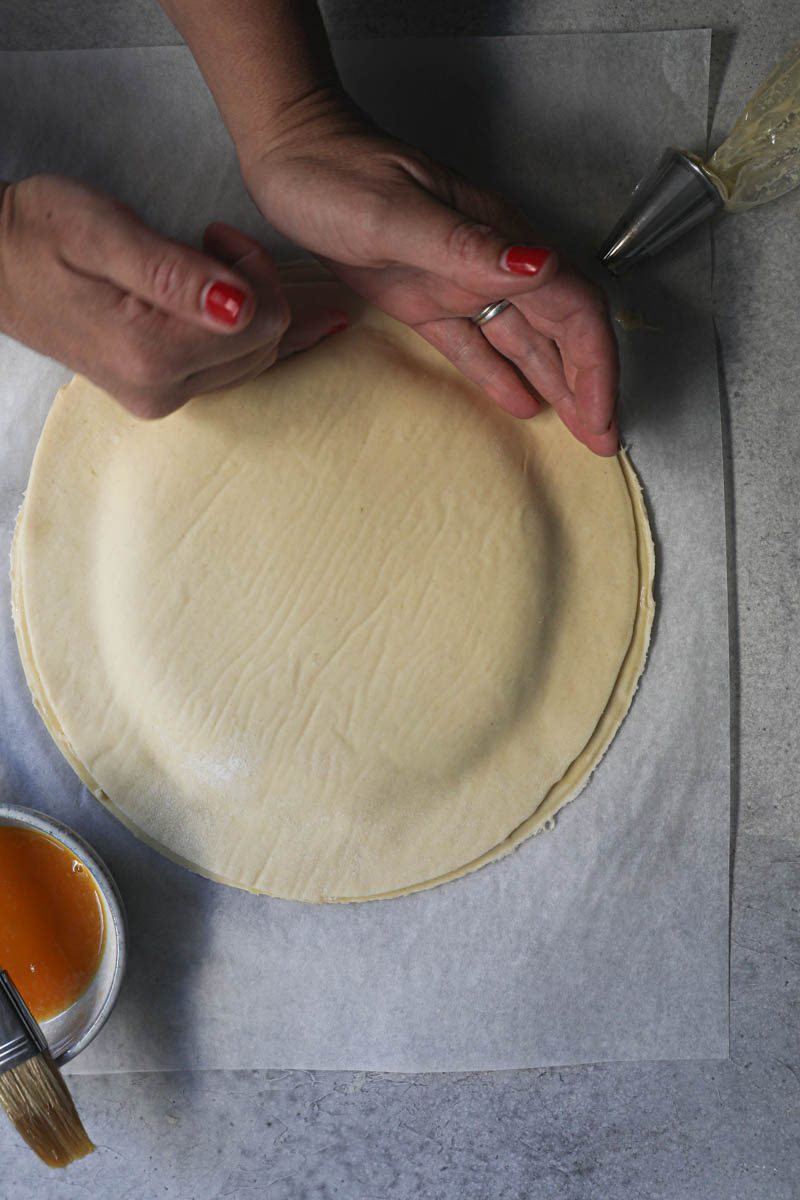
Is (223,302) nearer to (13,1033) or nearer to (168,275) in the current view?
(168,275)

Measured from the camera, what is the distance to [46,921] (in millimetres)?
666

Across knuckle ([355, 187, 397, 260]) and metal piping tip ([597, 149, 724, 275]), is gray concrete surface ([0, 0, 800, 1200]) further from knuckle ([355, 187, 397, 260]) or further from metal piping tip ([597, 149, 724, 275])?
knuckle ([355, 187, 397, 260])

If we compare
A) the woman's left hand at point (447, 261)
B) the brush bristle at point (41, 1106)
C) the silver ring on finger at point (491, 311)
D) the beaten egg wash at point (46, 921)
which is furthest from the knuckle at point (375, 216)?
the brush bristle at point (41, 1106)

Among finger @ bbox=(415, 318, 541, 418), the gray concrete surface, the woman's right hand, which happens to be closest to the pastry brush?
the gray concrete surface

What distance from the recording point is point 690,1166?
2.44 feet

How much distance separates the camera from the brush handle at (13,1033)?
62 cm

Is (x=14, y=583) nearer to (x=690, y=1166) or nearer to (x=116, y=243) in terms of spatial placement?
(x=116, y=243)

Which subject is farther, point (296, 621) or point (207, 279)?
point (296, 621)

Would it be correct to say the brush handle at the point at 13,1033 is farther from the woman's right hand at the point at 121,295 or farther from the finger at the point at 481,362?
the finger at the point at 481,362

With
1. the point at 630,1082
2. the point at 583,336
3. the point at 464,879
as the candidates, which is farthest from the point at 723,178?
the point at 630,1082

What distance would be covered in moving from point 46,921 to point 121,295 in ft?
1.64

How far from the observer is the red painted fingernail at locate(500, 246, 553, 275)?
52 centimetres

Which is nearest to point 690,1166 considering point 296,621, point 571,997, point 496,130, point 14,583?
point 571,997

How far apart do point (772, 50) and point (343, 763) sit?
2.50ft
